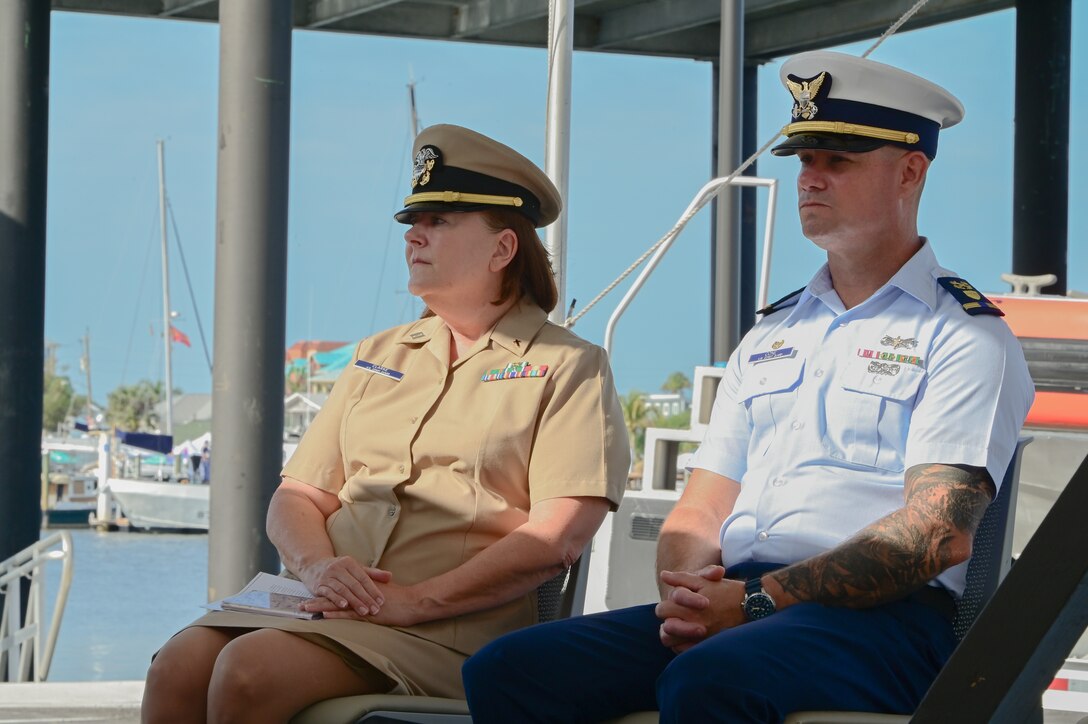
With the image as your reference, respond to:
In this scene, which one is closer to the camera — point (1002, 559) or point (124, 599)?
point (1002, 559)

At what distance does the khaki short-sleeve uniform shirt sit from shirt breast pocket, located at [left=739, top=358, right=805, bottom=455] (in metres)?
0.28

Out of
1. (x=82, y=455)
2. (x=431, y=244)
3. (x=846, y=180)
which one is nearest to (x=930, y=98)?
(x=846, y=180)

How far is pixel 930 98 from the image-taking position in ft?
8.29

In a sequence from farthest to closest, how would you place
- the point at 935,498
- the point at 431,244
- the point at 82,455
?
the point at 82,455 → the point at 431,244 → the point at 935,498

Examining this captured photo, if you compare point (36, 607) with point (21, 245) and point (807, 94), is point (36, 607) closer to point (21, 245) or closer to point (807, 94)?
point (21, 245)

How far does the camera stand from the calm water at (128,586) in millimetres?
28125

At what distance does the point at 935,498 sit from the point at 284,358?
3.19m

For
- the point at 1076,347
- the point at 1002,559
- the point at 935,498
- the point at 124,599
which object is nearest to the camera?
the point at 935,498

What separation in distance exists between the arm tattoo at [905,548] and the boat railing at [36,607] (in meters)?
3.71

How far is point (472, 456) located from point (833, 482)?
0.69 m

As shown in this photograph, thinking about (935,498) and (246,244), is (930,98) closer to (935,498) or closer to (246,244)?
(935,498)

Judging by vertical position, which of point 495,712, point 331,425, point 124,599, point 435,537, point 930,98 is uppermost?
point 930,98

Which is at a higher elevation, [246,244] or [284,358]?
[246,244]

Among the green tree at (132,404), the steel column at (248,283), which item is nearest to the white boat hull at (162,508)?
the green tree at (132,404)
